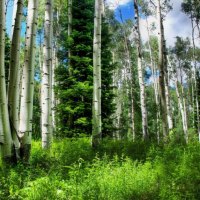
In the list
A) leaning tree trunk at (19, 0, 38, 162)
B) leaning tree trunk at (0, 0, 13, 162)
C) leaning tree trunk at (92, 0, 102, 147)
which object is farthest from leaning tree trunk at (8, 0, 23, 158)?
leaning tree trunk at (92, 0, 102, 147)

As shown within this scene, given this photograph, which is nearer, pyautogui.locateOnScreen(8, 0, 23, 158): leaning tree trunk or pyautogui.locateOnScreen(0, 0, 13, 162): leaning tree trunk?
pyautogui.locateOnScreen(0, 0, 13, 162): leaning tree trunk

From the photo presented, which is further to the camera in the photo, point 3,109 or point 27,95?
point 27,95

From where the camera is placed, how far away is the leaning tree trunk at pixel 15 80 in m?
6.31

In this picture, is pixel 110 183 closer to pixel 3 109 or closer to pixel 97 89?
pixel 3 109

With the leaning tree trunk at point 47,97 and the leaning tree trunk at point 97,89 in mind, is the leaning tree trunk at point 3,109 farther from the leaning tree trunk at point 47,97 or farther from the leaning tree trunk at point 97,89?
the leaning tree trunk at point 97,89

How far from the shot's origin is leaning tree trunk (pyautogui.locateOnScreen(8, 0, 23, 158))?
6.31m

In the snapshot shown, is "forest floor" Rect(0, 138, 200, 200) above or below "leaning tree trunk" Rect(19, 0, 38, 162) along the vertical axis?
below

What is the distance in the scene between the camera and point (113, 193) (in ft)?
13.8

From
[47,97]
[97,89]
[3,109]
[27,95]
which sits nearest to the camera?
[3,109]

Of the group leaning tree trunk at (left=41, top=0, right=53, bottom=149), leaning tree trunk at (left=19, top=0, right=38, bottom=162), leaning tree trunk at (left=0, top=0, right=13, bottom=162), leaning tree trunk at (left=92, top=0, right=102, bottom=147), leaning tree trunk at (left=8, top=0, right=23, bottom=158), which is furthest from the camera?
leaning tree trunk at (left=92, top=0, right=102, bottom=147)

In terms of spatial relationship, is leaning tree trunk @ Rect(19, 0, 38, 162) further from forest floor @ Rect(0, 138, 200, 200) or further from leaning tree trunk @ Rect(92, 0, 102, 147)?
leaning tree trunk @ Rect(92, 0, 102, 147)

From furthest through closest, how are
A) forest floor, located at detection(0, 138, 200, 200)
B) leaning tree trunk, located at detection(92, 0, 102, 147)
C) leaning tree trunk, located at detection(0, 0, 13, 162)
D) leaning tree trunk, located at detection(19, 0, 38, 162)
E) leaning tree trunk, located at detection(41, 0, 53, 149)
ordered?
leaning tree trunk, located at detection(92, 0, 102, 147) → leaning tree trunk, located at detection(41, 0, 53, 149) → leaning tree trunk, located at detection(19, 0, 38, 162) → leaning tree trunk, located at detection(0, 0, 13, 162) → forest floor, located at detection(0, 138, 200, 200)

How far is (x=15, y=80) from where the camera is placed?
6.46m

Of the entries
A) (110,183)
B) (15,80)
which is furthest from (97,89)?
(110,183)
